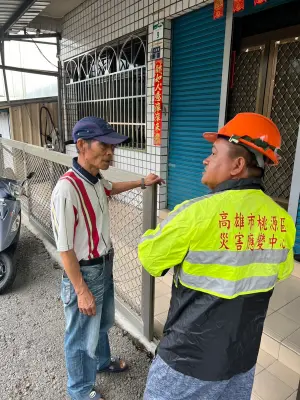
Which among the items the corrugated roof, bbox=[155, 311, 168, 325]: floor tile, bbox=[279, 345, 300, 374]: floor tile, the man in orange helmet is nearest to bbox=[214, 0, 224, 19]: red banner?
the corrugated roof

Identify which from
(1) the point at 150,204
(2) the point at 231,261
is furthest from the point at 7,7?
(2) the point at 231,261

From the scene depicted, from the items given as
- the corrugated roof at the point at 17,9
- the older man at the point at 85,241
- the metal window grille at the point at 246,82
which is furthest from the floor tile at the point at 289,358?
the corrugated roof at the point at 17,9

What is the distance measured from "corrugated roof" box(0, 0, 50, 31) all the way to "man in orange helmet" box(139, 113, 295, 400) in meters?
4.79

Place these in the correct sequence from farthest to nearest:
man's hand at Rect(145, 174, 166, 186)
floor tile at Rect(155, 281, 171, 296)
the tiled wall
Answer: the tiled wall < floor tile at Rect(155, 281, 171, 296) < man's hand at Rect(145, 174, 166, 186)

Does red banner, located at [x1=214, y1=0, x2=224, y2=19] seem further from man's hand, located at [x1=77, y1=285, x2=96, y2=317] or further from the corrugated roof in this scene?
man's hand, located at [x1=77, y1=285, x2=96, y2=317]

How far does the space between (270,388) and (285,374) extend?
0.19 metres

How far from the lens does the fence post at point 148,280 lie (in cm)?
195

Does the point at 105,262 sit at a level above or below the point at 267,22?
below

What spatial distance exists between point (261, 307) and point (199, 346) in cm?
29

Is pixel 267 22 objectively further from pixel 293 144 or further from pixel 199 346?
pixel 199 346

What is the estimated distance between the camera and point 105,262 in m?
1.73

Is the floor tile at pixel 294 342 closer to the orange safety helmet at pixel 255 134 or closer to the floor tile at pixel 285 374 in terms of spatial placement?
the floor tile at pixel 285 374

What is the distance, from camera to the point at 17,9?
15.8ft

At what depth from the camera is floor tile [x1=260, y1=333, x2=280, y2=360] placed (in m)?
2.18
